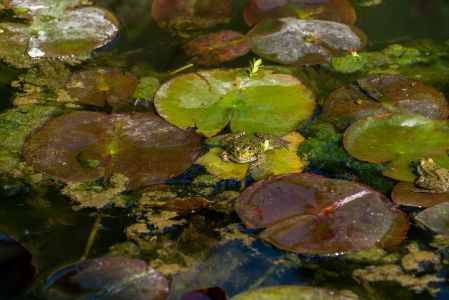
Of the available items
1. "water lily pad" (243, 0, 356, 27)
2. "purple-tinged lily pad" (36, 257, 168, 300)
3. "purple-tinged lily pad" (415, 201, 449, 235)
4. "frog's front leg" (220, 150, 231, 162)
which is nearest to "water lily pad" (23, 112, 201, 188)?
"frog's front leg" (220, 150, 231, 162)

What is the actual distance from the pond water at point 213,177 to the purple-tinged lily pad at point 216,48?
6 centimetres

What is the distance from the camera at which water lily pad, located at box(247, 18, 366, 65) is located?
3994 millimetres

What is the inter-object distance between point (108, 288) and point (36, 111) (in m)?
1.46

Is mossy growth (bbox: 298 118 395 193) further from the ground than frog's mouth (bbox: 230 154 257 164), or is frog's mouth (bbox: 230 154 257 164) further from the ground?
frog's mouth (bbox: 230 154 257 164)

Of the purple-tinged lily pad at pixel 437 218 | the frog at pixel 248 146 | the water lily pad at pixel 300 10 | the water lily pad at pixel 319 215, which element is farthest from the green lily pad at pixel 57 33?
the purple-tinged lily pad at pixel 437 218

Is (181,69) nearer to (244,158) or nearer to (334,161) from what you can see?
(244,158)

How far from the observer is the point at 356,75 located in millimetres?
3893

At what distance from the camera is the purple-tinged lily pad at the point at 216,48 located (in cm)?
402

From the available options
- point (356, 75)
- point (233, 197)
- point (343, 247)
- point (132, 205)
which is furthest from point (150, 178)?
point (356, 75)

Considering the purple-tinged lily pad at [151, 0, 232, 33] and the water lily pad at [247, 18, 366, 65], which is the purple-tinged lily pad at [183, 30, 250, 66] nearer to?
the water lily pad at [247, 18, 366, 65]

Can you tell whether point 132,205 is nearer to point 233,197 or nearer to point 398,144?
point 233,197

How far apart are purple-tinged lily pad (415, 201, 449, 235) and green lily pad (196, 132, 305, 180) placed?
62 cm

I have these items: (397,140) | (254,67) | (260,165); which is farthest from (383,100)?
(260,165)

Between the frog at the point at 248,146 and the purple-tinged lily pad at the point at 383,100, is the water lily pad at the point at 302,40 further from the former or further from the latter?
the frog at the point at 248,146
